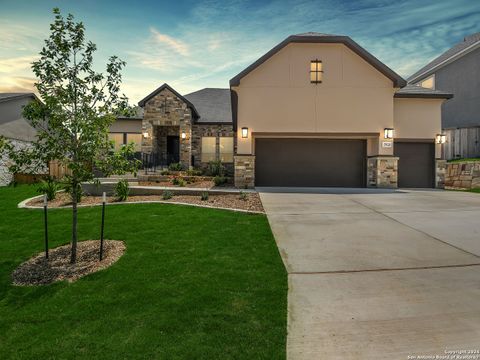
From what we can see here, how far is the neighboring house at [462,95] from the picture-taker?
1940cm

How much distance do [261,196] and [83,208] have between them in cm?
656

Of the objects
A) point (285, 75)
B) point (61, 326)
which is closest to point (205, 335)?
point (61, 326)

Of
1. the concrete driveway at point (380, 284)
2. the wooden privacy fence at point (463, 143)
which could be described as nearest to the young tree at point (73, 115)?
the concrete driveway at point (380, 284)

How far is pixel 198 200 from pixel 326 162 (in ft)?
27.3

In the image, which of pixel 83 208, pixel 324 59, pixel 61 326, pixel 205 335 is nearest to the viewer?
pixel 205 335

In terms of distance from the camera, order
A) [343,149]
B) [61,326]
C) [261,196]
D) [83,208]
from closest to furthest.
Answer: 1. [61,326]
2. [83,208]
3. [261,196]
4. [343,149]

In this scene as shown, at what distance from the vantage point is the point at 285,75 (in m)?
14.3

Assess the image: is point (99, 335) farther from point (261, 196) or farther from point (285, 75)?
point (285, 75)

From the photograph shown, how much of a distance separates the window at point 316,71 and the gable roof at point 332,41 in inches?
40.8

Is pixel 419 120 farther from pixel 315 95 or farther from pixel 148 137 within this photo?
pixel 148 137

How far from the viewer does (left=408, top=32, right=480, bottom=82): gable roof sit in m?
20.3

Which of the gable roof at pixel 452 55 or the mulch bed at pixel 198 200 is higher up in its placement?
the gable roof at pixel 452 55

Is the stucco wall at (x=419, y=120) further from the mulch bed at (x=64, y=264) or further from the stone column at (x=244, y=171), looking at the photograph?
the mulch bed at (x=64, y=264)

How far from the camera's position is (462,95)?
836 inches
